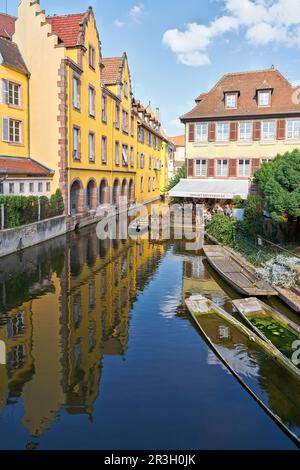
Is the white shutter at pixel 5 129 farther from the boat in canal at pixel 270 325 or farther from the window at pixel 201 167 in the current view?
the boat in canal at pixel 270 325

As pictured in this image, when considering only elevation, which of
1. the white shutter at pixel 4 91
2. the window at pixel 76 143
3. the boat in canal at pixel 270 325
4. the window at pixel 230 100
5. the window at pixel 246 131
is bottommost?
the boat in canal at pixel 270 325

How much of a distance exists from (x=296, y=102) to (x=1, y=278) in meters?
26.8

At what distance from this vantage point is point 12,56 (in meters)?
30.2

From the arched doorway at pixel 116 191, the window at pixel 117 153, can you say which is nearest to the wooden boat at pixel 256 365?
the arched doorway at pixel 116 191

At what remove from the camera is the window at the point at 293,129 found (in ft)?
115

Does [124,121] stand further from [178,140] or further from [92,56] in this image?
[178,140]

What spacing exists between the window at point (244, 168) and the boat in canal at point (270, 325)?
72.8 feet

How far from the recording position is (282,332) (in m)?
13.1

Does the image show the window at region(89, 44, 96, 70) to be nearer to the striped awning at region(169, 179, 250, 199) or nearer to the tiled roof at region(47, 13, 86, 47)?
the tiled roof at region(47, 13, 86, 47)

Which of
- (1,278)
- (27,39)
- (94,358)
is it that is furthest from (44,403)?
(27,39)

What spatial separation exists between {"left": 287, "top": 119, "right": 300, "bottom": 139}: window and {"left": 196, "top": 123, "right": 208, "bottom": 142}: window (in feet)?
21.5

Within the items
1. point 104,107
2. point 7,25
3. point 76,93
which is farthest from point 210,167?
point 7,25

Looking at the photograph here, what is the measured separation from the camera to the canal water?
27.3ft

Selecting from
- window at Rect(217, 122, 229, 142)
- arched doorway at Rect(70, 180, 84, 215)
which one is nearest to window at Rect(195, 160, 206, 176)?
window at Rect(217, 122, 229, 142)
